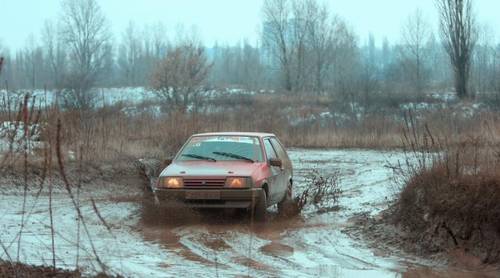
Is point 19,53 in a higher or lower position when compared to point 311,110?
higher

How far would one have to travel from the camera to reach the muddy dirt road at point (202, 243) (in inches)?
307

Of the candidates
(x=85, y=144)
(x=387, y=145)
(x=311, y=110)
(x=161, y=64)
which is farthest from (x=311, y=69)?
(x=85, y=144)

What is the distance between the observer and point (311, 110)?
172ft

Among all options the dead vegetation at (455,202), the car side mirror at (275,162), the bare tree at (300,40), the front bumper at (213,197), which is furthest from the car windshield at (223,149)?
the bare tree at (300,40)

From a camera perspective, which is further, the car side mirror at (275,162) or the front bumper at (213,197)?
the car side mirror at (275,162)

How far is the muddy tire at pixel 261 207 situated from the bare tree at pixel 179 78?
3663 cm

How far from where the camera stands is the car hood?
1090cm

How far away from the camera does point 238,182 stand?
424 inches

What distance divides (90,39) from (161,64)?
3258 cm

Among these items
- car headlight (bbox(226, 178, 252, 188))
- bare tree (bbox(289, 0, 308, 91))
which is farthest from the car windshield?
bare tree (bbox(289, 0, 308, 91))

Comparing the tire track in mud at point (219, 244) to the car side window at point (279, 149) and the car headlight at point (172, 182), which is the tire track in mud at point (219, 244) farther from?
the car side window at point (279, 149)

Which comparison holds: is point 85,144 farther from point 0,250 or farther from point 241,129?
point 241,129

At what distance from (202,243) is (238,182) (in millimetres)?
1534

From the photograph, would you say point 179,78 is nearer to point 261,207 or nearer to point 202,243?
point 261,207
